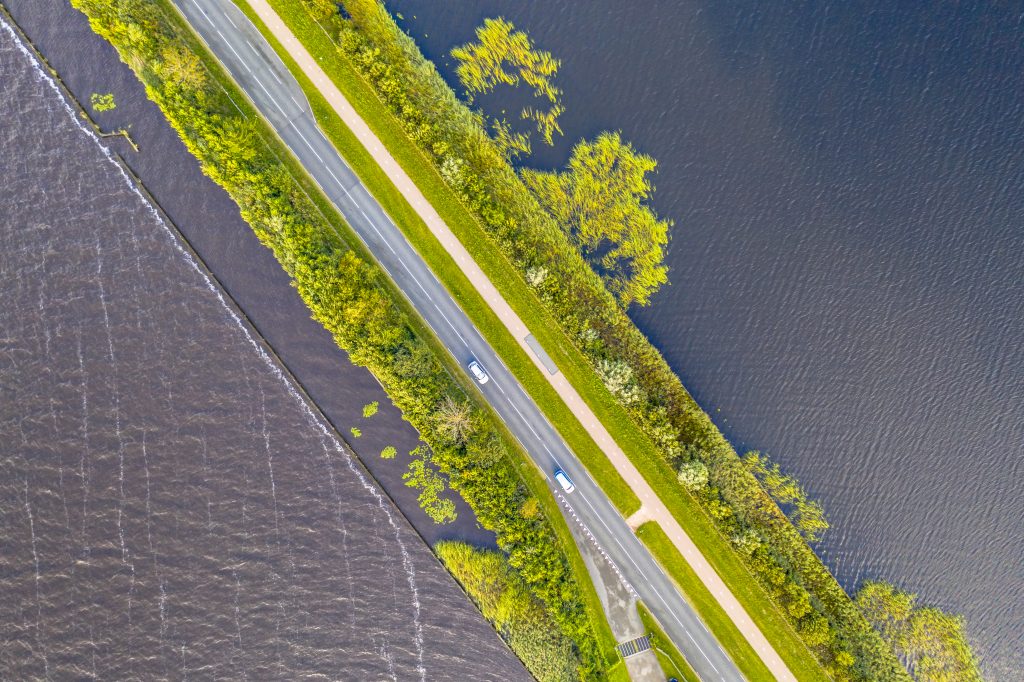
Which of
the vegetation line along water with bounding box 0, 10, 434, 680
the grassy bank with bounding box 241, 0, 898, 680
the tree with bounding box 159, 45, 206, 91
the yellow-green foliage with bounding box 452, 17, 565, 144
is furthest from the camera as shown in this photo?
the vegetation line along water with bounding box 0, 10, 434, 680

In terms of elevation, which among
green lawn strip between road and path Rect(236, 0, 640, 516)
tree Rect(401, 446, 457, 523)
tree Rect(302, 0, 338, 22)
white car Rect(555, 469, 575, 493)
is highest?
tree Rect(302, 0, 338, 22)

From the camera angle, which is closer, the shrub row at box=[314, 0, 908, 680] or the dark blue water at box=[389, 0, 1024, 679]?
the shrub row at box=[314, 0, 908, 680]

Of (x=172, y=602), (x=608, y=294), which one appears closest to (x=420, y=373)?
(x=608, y=294)

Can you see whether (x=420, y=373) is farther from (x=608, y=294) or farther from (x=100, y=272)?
(x=100, y=272)

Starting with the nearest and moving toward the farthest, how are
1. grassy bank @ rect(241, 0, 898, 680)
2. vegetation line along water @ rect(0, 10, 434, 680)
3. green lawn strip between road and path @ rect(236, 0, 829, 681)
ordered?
grassy bank @ rect(241, 0, 898, 680) → green lawn strip between road and path @ rect(236, 0, 829, 681) → vegetation line along water @ rect(0, 10, 434, 680)

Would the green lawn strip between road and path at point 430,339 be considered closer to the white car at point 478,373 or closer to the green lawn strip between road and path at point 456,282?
the white car at point 478,373

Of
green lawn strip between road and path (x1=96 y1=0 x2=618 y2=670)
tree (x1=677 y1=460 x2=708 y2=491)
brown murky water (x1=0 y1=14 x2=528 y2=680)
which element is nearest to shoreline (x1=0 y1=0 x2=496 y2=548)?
brown murky water (x1=0 y1=14 x2=528 y2=680)

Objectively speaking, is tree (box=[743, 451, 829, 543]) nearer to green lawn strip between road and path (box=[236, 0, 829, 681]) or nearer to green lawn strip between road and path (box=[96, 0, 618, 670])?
green lawn strip between road and path (box=[236, 0, 829, 681])
